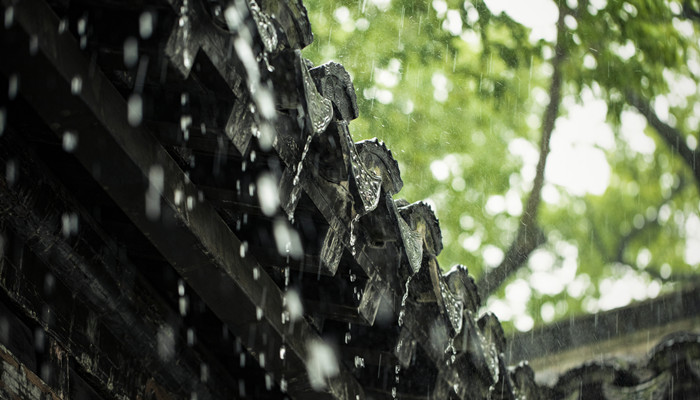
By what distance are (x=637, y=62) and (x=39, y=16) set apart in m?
9.56

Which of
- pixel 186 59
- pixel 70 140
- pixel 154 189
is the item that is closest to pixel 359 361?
pixel 154 189

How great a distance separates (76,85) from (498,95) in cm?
922

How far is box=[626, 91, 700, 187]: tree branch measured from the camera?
11.2 metres

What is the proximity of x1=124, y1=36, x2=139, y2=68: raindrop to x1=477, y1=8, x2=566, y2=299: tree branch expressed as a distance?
26.5 feet

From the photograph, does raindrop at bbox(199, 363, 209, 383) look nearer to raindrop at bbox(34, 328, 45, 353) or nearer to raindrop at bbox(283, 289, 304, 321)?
raindrop at bbox(283, 289, 304, 321)

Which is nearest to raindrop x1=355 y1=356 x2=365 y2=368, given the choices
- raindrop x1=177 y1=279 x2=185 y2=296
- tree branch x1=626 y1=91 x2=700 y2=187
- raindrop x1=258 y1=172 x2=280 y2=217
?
raindrop x1=177 y1=279 x2=185 y2=296

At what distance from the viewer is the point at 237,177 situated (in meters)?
3.14

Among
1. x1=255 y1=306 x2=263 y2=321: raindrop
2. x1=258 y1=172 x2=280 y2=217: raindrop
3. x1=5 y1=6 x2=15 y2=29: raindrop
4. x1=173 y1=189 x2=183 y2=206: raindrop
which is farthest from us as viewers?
x1=255 y1=306 x2=263 y2=321: raindrop

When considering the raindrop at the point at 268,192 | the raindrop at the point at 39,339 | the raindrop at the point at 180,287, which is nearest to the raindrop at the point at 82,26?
the raindrop at the point at 268,192

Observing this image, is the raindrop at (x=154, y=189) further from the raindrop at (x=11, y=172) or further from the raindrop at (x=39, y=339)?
the raindrop at (x=39, y=339)

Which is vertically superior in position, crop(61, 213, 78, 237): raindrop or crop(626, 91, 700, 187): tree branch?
crop(626, 91, 700, 187): tree branch

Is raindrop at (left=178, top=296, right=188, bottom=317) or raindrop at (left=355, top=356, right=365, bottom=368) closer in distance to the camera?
raindrop at (left=178, top=296, right=188, bottom=317)

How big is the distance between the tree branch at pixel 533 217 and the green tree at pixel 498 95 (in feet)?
0.05

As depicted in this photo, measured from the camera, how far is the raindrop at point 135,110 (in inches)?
110
